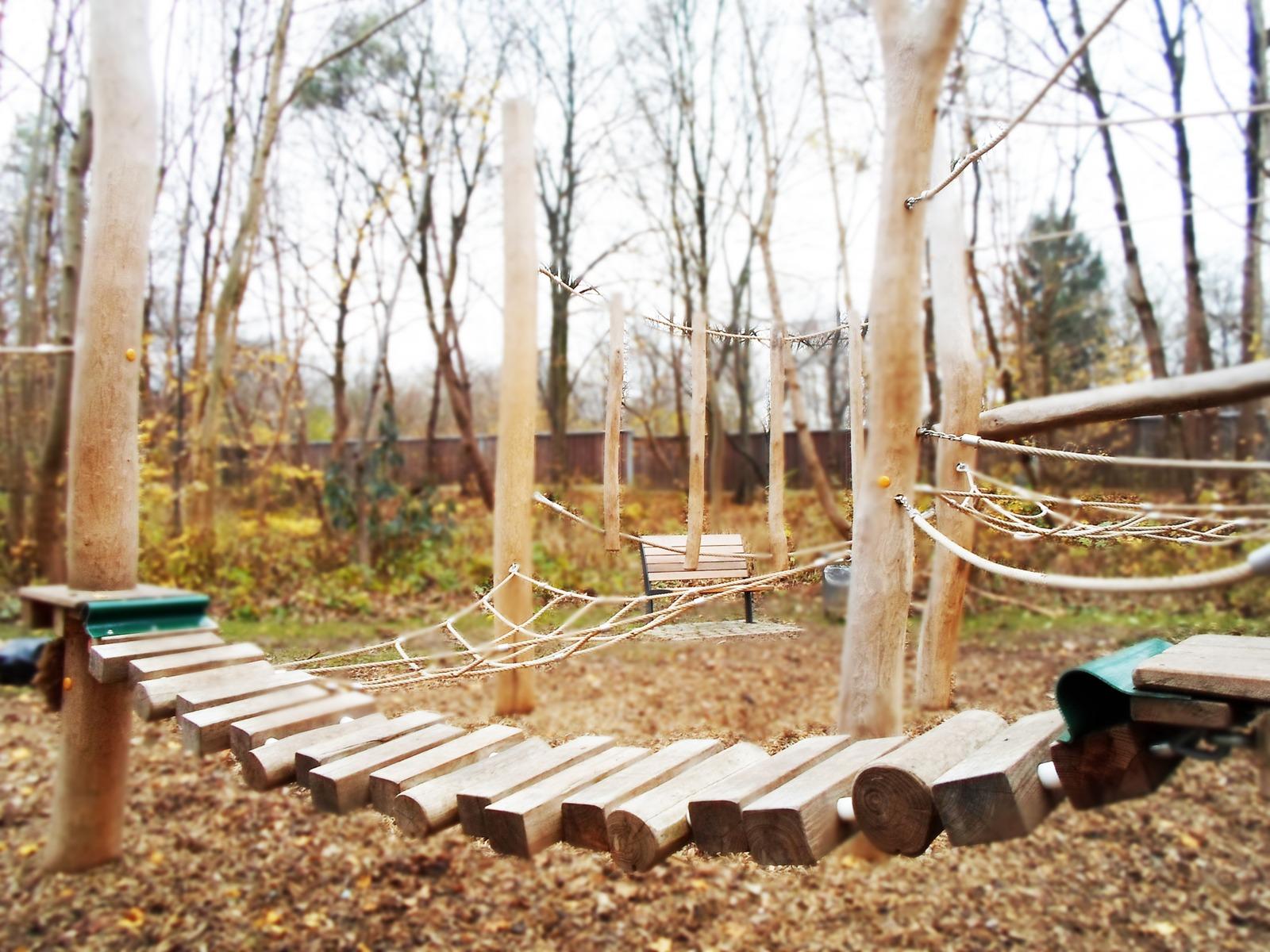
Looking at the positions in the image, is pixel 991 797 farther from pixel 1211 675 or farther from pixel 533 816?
pixel 533 816

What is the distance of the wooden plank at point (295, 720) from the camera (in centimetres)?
185

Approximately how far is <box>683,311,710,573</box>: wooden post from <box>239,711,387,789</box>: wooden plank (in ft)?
2.80

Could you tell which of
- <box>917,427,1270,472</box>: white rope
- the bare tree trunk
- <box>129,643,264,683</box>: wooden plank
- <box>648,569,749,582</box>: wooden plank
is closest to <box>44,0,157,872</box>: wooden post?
<box>129,643,264,683</box>: wooden plank

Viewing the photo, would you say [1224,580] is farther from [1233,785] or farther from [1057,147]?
[1057,147]

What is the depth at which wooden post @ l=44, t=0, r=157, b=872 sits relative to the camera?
2.64m

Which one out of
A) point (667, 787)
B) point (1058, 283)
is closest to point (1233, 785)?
point (667, 787)

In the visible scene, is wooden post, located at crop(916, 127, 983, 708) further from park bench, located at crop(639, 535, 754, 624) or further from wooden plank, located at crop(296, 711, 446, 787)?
wooden plank, located at crop(296, 711, 446, 787)

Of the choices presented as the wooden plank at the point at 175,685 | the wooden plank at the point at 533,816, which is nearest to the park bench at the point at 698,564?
the wooden plank at the point at 533,816

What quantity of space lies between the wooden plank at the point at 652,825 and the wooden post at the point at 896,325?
0.42m

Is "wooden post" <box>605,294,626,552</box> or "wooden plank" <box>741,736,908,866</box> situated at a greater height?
"wooden post" <box>605,294,626,552</box>

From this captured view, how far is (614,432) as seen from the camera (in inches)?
66.6

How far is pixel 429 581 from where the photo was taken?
6449mm

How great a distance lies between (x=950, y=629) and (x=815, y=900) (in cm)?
124

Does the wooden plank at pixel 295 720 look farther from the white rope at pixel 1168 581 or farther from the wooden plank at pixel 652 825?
the white rope at pixel 1168 581
